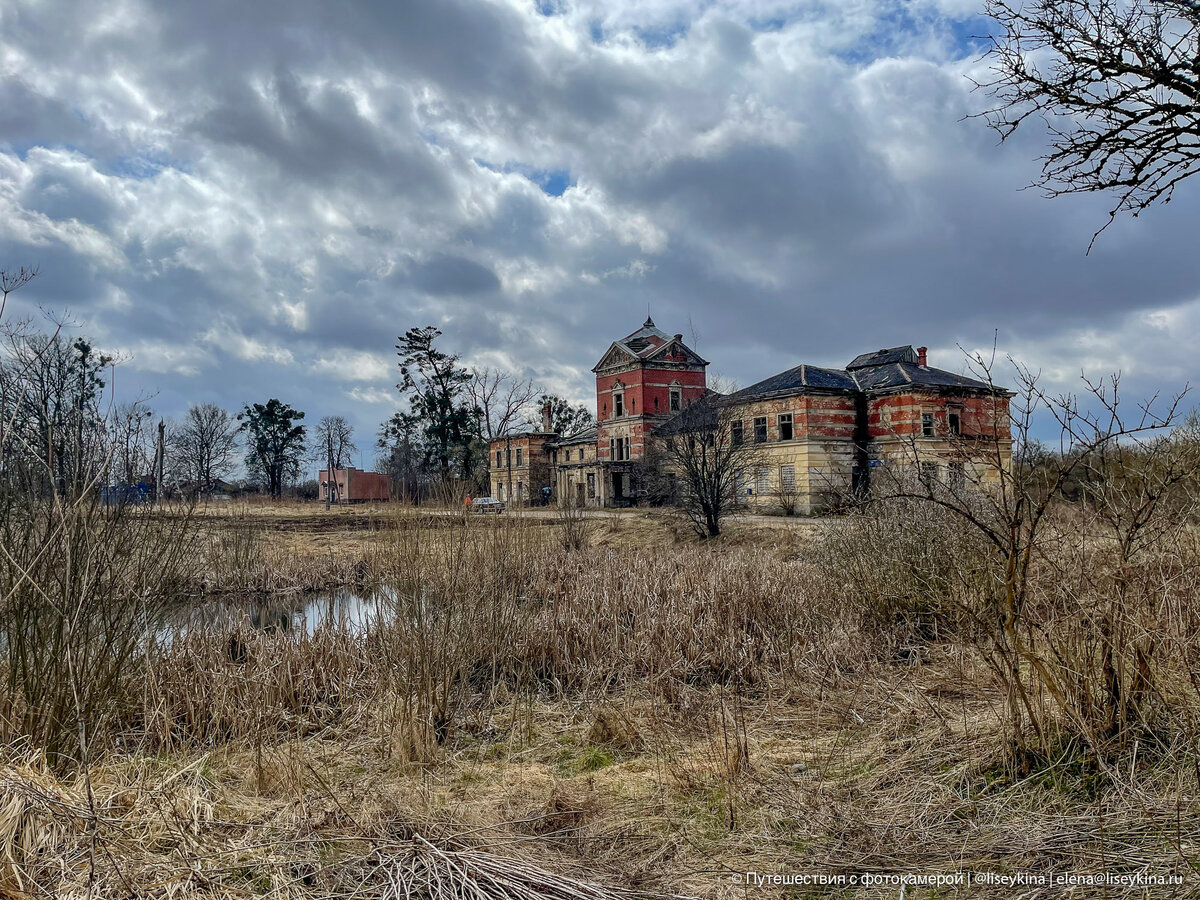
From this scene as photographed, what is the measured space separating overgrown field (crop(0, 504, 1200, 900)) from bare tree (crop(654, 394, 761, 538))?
15.3 meters

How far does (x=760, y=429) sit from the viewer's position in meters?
37.3

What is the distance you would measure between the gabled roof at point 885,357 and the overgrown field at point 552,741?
32565 mm

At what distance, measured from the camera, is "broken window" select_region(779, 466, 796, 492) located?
34.8m

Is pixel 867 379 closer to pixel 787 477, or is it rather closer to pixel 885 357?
pixel 885 357

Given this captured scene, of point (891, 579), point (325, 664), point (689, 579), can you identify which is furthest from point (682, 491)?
point (325, 664)

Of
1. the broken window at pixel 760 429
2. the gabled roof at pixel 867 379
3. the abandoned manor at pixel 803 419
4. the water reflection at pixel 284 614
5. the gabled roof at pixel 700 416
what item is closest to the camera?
the water reflection at pixel 284 614

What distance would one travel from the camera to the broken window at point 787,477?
3481 cm

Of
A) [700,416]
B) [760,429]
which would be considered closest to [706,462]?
[700,416]

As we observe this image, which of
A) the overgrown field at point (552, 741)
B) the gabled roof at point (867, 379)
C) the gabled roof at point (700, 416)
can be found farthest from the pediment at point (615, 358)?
the overgrown field at point (552, 741)

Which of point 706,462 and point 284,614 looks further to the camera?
point 706,462

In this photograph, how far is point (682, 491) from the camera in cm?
2455

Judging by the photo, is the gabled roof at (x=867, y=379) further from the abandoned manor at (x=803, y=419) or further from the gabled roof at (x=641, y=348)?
the gabled roof at (x=641, y=348)

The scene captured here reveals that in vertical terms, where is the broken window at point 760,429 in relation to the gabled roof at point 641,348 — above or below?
below

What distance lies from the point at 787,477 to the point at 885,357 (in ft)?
30.2
